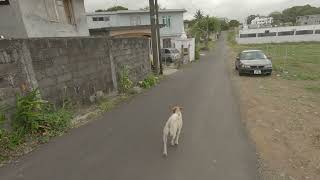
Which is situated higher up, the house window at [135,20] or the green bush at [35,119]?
the house window at [135,20]

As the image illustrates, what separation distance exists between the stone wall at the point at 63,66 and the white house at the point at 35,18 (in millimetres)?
2657

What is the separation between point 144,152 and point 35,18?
7863 millimetres

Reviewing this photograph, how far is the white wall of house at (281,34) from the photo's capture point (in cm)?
5134

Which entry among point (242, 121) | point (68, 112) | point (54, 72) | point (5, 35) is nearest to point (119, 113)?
point (68, 112)

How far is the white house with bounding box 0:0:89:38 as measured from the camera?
31.9ft

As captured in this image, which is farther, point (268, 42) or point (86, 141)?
point (268, 42)

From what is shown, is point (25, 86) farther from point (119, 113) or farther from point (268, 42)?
point (268, 42)

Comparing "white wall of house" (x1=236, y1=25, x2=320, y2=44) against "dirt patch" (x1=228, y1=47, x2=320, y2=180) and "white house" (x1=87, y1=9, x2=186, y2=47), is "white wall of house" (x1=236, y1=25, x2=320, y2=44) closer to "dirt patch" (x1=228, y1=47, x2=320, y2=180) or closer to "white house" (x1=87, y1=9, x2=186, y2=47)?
"white house" (x1=87, y1=9, x2=186, y2=47)

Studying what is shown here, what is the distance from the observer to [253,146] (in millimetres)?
5516

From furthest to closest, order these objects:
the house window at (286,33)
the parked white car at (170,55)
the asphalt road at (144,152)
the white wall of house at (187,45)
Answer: the house window at (286,33) < the white wall of house at (187,45) < the parked white car at (170,55) < the asphalt road at (144,152)

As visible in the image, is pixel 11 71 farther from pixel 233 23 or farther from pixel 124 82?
pixel 233 23

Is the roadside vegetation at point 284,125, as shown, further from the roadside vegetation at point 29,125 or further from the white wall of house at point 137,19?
the white wall of house at point 137,19

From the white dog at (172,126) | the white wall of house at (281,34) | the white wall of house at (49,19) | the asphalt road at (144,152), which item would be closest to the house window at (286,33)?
the white wall of house at (281,34)

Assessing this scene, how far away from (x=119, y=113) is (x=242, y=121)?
381cm
